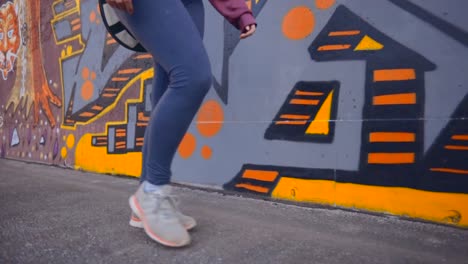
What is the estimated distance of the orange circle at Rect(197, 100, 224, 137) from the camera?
250 centimetres

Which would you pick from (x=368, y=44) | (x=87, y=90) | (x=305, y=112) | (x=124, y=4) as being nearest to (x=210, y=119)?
(x=305, y=112)

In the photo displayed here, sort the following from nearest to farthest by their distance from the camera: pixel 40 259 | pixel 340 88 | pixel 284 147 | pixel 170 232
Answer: pixel 40 259 < pixel 170 232 < pixel 340 88 < pixel 284 147

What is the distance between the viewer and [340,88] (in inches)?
78.4

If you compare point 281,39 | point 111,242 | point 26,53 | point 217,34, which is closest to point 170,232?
point 111,242

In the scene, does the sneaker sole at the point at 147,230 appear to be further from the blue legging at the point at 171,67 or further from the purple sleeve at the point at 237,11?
the purple sleeve at the point at 237,11

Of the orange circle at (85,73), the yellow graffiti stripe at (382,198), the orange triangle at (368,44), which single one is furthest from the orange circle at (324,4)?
the orange circle at (85,73)

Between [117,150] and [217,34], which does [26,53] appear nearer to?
[117,150]

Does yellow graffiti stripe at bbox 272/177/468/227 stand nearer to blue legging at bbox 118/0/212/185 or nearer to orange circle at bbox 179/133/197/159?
orange circle at bbox 179/133/197/159

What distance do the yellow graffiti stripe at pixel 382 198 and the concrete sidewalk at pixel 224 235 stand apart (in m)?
0.06

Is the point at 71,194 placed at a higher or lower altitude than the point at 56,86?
lower

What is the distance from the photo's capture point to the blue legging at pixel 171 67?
1.26 m

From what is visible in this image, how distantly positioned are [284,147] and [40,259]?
4.86 ft

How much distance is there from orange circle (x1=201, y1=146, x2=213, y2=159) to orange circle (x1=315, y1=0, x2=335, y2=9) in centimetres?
124

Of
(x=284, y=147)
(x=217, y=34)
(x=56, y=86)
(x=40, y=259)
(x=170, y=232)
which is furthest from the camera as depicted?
(x=56, y=86)
